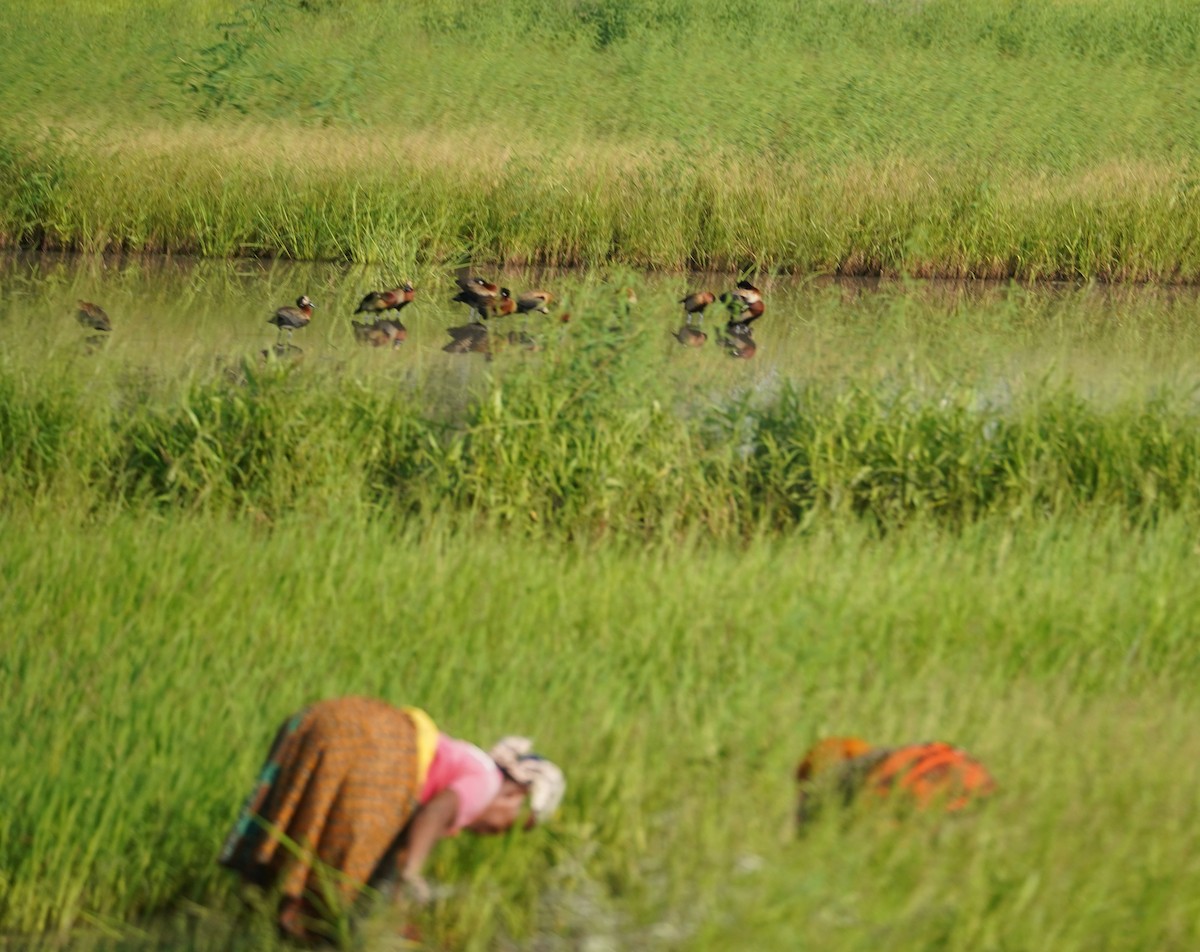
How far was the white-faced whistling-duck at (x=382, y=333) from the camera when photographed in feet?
33.8

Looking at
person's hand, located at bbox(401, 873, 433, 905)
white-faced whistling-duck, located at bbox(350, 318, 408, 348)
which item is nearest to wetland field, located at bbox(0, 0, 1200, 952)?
person's hand, located at bbox(401, 873, 433, 905)

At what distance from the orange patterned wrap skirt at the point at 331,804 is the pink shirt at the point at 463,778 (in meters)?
0.07

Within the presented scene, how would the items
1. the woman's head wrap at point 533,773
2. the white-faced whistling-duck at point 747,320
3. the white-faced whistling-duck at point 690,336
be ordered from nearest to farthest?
the woman's head wrap at point 533,773 < the white-faced whistling-duck at point 690,336 < the white-faced whistling-duck at point 747,320

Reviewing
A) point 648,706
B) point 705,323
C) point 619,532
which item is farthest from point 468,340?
point 648,706

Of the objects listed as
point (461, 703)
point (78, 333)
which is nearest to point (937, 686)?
point (461, 703)

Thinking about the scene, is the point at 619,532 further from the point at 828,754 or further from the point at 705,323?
the point at 705,323

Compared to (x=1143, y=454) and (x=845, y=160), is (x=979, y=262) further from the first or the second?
(x=1143, y=454)

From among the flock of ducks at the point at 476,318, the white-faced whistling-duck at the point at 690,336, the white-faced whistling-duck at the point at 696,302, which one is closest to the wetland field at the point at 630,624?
the white-faced whistling-duck at the point at 690,336

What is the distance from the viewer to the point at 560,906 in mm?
3418

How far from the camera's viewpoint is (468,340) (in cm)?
1048

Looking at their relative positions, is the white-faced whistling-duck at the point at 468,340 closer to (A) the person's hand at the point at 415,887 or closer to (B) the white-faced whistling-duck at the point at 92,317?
(B) the white-faced whistling-duck at the point at 92,317

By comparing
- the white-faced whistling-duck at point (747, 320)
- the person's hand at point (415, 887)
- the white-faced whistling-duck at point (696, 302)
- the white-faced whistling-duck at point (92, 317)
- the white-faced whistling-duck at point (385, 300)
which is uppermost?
the person's hand at point (415, 887)

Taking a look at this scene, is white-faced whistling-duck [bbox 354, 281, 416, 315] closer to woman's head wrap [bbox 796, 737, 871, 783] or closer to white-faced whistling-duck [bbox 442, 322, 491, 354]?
white-faced whistling-duck [bbox 442, 322, 491, 354]

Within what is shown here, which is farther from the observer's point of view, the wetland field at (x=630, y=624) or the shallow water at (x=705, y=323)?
the shallow water at (x=705, y=323)
